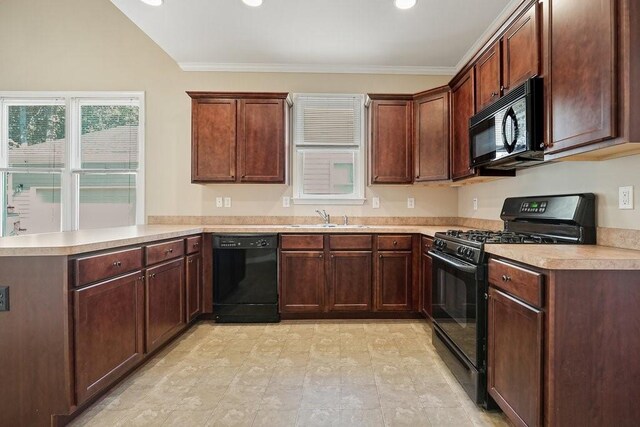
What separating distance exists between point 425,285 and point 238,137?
2.38 metres

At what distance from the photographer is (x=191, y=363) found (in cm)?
239

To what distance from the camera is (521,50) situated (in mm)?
2008

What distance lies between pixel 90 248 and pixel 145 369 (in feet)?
3.51

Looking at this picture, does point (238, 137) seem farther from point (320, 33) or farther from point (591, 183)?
point (591, 183)

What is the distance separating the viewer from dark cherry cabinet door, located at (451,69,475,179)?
9.12ft

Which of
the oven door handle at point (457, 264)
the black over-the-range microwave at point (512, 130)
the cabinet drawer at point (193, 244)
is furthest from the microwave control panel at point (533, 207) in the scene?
the cabinet drawer at point (193, 244)

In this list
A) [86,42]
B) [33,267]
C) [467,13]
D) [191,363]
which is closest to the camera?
[33,267]

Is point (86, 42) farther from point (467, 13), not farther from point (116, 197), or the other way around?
point (467, 13)

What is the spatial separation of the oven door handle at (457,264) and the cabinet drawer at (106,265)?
2079 millimetres

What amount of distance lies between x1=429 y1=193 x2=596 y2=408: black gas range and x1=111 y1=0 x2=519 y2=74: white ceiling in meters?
1.70

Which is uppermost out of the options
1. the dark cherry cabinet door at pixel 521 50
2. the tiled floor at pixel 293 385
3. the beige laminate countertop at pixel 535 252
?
the dark cherry cabinet door at pixel 521 50

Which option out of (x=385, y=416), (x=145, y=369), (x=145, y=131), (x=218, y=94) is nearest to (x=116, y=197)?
(x=145, y=131)

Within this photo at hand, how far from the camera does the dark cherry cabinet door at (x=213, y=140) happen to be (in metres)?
3.42

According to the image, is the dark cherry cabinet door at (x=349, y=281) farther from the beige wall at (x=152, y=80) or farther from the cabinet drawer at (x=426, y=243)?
the beige wall at (x=152, y=80)
